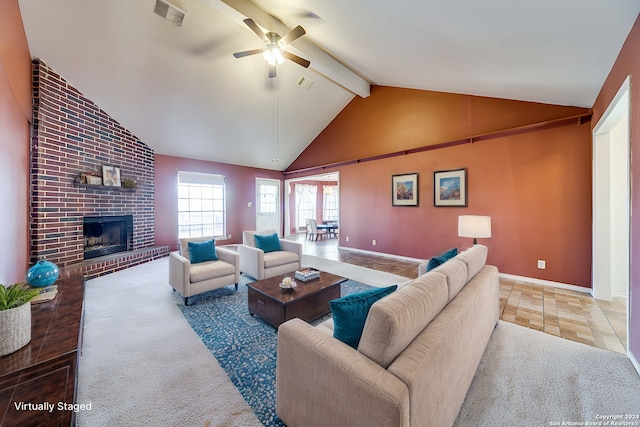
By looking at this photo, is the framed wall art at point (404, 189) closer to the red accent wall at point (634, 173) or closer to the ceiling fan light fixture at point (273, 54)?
the red accent wall at point (634, 173)

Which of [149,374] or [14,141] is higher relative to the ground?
[14,141]

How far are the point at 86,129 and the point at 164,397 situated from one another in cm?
453

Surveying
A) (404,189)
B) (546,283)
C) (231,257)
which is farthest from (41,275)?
(546,283)

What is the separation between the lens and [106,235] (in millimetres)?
4594

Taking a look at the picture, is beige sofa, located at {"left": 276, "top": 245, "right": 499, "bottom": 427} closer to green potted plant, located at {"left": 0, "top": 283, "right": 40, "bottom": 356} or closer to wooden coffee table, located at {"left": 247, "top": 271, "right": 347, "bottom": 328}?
wooden coffee table, located at {"left": 247, "top": 271, "right": 347, "bottom": 328}

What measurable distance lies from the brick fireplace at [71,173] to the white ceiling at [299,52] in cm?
28

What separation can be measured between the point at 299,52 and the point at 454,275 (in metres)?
3.74

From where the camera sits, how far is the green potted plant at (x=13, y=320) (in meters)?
1.23

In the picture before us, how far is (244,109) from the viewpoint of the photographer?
17.2 ft

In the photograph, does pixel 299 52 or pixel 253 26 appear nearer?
pixel 253 26

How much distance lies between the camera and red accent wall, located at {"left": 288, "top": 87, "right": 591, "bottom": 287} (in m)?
3.45

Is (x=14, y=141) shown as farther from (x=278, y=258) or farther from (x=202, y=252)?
(x=278, y=258)

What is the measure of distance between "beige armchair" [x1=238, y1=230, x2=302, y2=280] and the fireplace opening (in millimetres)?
2565

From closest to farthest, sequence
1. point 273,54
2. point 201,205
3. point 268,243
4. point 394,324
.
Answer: point 394,324 < point 273,54 < point 268,243 < point 201,205
